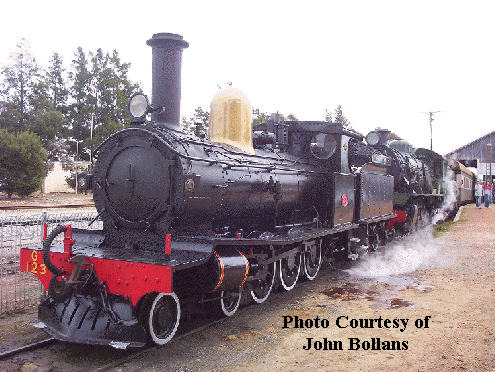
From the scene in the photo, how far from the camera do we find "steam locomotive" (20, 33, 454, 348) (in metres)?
5.30

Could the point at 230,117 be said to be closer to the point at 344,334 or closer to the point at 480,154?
the point at 344,334

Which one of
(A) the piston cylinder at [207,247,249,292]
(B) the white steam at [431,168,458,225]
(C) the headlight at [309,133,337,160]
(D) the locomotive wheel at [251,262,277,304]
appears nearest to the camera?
(A) the piston cylinder at [207,247,249,292]

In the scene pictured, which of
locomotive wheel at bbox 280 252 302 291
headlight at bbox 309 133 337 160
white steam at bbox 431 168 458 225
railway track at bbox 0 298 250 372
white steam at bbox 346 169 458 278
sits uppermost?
headlight at bbox 309 133 337 160

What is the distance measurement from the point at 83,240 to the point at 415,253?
9643 mm

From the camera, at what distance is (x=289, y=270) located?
27.0 ft

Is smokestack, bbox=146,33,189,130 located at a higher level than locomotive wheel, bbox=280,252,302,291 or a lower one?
higher

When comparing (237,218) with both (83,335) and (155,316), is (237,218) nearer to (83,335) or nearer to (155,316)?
(155,316)

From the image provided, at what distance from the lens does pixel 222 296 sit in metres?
6.29

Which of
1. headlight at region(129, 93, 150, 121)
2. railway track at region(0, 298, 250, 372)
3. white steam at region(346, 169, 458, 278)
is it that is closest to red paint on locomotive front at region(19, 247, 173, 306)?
railway track at region(0, 298, 250, 372)

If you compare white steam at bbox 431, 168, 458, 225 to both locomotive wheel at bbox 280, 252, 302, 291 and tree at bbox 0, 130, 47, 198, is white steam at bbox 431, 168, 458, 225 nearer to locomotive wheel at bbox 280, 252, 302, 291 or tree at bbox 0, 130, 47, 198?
locomotive wheel at bbox 280, 252, 302, 291

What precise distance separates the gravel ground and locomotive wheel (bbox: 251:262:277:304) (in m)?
0.19

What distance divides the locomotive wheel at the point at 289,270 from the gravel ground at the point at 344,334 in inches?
7.1

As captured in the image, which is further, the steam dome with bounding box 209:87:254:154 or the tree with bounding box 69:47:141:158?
the tree with bounding box 69:47:141:158

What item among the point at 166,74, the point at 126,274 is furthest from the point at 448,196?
the point at 126,274
